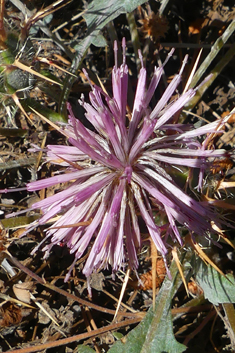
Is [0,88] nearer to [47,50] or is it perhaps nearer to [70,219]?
[70,219]

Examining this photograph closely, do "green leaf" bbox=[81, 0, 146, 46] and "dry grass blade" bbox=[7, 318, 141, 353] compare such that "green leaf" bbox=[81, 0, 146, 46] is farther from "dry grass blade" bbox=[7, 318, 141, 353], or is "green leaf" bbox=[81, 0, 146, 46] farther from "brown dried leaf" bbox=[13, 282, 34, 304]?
"dry grass blade" bbox=[7, 318, 141, 353]

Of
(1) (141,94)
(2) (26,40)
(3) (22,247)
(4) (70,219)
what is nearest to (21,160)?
(3) (22,247)

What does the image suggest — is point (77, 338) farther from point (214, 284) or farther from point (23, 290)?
point (214, 284)

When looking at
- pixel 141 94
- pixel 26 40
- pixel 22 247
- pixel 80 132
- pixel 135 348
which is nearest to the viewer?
pixel 80 132

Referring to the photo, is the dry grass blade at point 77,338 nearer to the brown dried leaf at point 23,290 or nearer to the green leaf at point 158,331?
the green leaf at point 158,331

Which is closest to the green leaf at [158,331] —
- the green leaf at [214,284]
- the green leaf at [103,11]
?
the green leaf at [214,284]

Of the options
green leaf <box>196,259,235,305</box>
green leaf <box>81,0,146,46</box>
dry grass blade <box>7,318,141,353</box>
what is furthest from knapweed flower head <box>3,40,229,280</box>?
dry grass blade <box>7,318,141,353</box>
